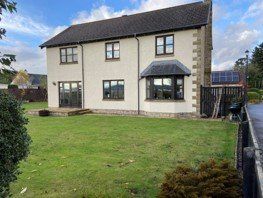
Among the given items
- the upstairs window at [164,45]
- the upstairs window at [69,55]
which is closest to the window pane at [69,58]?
the upstairs window at [69,55]

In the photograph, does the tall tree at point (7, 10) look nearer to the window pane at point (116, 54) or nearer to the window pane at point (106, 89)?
the window pane at point (116, 54)

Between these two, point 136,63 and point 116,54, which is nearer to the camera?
point 136,63

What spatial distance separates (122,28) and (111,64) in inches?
129

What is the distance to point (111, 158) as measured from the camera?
28.2 ft

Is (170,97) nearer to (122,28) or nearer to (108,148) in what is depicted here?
(122,28)

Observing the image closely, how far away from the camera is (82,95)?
25.1 metres

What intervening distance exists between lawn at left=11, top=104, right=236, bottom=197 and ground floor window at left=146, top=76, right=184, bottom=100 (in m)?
6.49

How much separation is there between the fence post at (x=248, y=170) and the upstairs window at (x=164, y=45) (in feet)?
58.0

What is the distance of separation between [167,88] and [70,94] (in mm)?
9702

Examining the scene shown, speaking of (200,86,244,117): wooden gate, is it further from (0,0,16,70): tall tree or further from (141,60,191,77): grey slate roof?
(0,0,16,70): tall tree

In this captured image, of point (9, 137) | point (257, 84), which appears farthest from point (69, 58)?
point (257, 84)

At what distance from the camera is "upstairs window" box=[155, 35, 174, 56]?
68.1ft

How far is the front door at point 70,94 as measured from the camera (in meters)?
25.3

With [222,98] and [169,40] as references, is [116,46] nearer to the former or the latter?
[169,40]
